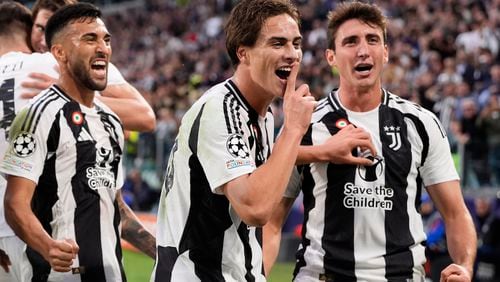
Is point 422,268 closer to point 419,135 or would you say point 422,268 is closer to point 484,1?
point 419,135

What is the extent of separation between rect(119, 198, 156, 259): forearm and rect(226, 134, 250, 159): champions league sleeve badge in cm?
159

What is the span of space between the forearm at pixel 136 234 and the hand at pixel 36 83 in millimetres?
859

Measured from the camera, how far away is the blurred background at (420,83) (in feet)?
45.4

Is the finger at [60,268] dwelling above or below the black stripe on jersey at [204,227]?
below

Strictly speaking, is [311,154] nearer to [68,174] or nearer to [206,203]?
[206,203]

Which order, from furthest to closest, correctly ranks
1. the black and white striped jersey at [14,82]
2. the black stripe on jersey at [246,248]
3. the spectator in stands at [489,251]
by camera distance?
1. the spectator in stands at [489,251]
2. the black and white striped jersey at [14,82]
3. the black stripe on jersey at [246,248]

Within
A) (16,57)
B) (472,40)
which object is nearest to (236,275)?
(16,57)

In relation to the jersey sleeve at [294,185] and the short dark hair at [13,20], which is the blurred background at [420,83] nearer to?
the short dark hair at [13,20]

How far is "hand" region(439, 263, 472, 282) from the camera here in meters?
4.82

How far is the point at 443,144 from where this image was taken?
5.29 metres

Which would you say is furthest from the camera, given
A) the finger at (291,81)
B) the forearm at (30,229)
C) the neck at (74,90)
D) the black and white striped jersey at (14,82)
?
the black and white striped jersey at (14,82)

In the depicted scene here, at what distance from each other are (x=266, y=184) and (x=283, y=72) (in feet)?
1.98

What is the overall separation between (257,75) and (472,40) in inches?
507

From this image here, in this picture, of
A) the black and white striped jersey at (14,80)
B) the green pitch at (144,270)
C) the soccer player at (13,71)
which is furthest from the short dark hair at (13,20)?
the green pitch at (144,270)
